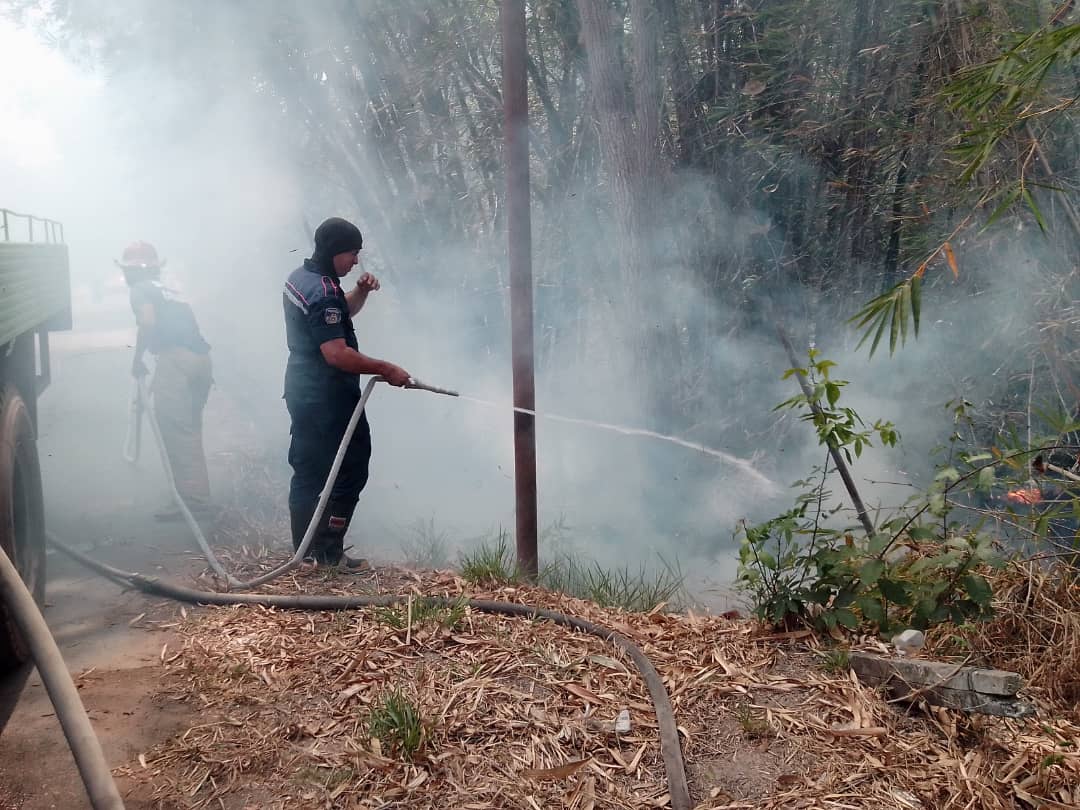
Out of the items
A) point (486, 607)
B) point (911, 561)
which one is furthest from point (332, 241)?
point (911, 561)

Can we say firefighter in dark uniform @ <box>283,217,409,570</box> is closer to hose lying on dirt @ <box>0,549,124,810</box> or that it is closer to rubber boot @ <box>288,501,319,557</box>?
rubber boot @ <box>288,501,319,557</box>

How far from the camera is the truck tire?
10.1ft

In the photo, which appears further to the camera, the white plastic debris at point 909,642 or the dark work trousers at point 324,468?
the dark work trousers at point 324,468

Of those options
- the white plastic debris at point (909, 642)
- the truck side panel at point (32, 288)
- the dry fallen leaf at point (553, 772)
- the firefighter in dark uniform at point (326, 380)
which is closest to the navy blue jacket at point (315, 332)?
the firefighter in dark uniform at point (326, 380)

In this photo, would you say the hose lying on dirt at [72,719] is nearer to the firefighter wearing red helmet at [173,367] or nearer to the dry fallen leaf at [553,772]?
the dry fallen leaf at [553,772]

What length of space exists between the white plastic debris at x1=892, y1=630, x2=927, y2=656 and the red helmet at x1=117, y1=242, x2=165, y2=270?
215 inches

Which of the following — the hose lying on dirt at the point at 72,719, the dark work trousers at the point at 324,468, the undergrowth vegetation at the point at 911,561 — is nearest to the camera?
the hose lying on dirt at the point at 72,719

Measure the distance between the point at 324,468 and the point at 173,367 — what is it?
2.49 meters

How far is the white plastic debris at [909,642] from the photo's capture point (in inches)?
118

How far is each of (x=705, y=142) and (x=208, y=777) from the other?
18.3 feet

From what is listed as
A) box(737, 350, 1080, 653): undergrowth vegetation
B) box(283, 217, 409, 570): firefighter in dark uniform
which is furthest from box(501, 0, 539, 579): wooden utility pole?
box(737, 350, 1080, 653): undergrowth vegetation

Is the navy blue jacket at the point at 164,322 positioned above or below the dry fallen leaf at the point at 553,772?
above

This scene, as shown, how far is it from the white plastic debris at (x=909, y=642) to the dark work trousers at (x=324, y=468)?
2.63 metres

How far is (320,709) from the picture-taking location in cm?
279
